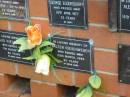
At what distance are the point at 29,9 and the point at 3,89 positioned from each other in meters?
0.61

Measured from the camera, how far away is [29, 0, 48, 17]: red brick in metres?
2.16

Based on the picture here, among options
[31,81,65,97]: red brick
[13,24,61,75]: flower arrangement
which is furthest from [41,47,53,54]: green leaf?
[31,81,65,97]: red brick

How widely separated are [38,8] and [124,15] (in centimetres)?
52

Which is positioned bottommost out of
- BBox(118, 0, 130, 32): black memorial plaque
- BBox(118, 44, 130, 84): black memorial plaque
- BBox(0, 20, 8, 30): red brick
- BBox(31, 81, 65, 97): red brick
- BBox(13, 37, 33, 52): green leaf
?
BBox(31, 81, 65, 97): red brick

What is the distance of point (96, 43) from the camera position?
205 centimetres

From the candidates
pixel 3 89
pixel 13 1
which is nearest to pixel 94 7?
pixel 13 1

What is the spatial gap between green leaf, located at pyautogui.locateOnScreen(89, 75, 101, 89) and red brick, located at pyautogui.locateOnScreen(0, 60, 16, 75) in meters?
0.57

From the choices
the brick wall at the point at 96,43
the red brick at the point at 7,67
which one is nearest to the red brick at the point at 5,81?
the red brick at the point at 7,67

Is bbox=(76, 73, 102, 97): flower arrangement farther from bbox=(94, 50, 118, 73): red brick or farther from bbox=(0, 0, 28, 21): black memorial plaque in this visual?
bbox=(0, 0, 28, 21): black memorial plaque

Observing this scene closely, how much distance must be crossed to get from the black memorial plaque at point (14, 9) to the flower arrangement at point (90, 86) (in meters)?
0.52

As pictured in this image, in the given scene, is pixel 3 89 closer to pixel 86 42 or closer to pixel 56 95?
pixel 56 95

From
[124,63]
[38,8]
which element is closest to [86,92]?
[124,63]

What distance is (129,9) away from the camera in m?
1.88

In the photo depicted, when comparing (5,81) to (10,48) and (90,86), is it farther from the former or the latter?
(90,86)
